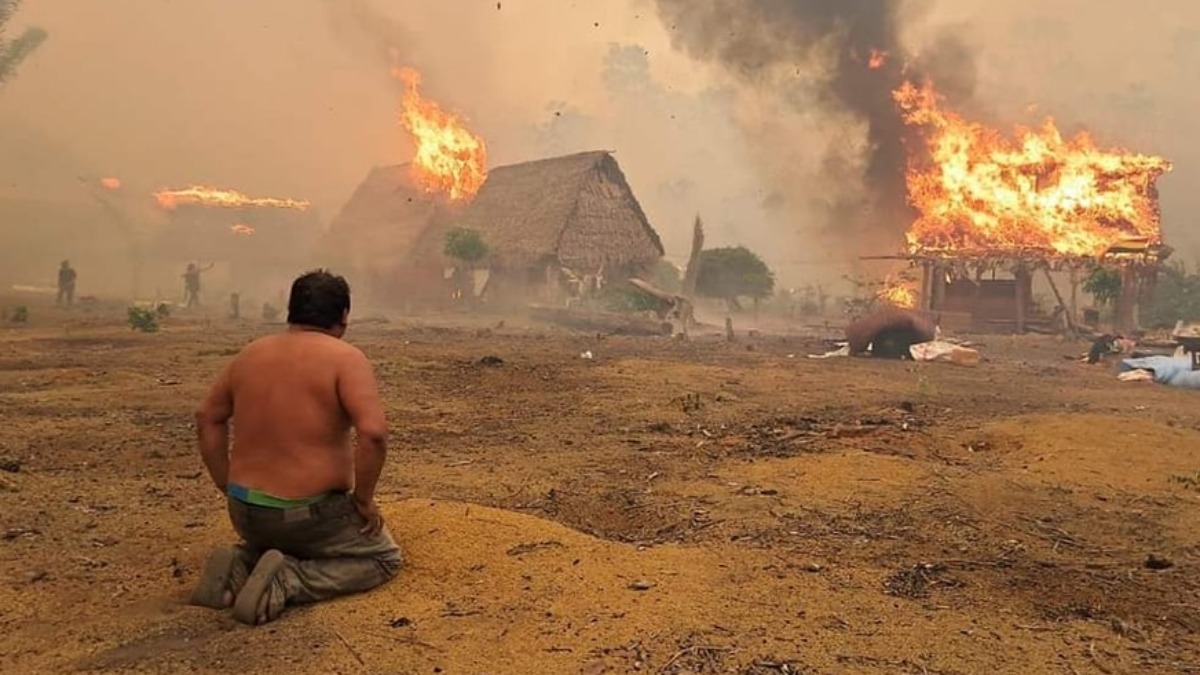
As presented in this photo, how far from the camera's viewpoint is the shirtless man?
3.31 meters

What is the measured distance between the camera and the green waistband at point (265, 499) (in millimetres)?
3299

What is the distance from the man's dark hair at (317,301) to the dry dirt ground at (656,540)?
1181 mm

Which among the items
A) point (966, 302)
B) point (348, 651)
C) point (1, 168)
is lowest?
point (348, 651)

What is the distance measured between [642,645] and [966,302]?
29083 millimetres

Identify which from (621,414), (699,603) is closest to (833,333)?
Result: (621,414)

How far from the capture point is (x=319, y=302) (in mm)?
3500

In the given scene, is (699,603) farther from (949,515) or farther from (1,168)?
(1,168)

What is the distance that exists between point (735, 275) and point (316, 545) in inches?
1270

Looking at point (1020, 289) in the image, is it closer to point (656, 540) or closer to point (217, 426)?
point (656, 540)

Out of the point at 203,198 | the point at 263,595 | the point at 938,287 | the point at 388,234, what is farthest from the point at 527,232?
the point at 263,595

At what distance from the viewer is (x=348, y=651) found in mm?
2848

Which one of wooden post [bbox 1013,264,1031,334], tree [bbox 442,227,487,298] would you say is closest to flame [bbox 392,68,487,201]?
tree [bbox 442,227,487,298]

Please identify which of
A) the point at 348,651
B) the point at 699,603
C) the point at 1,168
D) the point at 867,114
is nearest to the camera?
the point at 348,651

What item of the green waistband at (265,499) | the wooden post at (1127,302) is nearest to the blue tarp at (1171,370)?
the wooden post at (1127,302)
